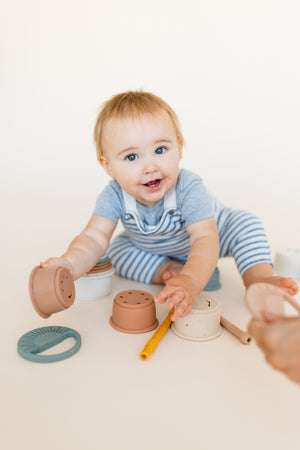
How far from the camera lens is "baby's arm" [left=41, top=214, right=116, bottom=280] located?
1283 mm

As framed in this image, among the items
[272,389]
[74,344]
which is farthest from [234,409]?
[74,344]

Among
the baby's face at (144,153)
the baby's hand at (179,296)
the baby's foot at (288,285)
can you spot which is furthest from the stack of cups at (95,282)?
the baby's foot at (288,285)

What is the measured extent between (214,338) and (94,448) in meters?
0.46

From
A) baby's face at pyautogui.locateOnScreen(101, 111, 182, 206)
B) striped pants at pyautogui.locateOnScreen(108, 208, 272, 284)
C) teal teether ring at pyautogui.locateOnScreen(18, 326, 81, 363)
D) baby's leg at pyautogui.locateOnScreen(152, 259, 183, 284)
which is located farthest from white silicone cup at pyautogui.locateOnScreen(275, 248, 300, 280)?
teal teether ring at pyautogui.locateOnScreen(18, 326, 81, 363)

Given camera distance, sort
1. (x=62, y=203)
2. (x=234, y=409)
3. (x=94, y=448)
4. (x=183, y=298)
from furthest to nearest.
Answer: (x=62, y=203) < (x=183, y=298) < (x=234, y=409) < (x=94, y=448)

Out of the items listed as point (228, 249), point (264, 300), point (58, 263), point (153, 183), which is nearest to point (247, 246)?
point (228, 249)

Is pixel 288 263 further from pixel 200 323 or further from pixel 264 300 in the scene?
pixel 264 300

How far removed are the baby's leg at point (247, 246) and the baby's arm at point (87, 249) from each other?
369 mm

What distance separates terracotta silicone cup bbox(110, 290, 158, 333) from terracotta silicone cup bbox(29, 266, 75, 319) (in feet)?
0.46

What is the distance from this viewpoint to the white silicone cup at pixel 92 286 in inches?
54.5

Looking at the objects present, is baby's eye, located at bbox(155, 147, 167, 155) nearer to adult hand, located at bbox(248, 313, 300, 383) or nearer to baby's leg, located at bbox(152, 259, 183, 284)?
baby's leg, located at bbox(152, 259, 183, 284)

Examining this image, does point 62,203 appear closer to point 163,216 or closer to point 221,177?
point 221,177

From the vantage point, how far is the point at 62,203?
104 inches

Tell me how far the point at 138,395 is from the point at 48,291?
311 mm
